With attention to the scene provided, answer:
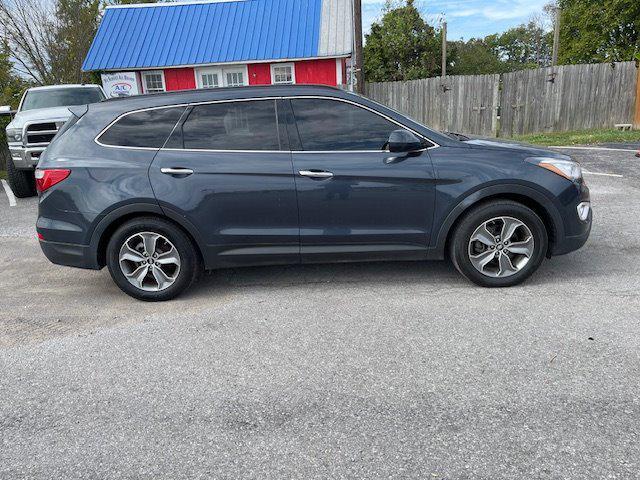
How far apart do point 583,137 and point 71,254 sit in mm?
14093

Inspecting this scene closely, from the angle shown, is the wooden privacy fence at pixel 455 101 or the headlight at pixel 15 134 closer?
the headlight at pixel 15 134

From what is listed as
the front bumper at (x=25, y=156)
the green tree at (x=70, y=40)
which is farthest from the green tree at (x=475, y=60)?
the front bumper at (x=25, y=156)

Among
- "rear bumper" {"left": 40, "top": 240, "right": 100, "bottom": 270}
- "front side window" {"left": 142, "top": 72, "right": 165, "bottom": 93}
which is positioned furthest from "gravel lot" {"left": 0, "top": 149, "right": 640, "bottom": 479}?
"front side window" {"left": 142, "top": 72, "right": 165, "bottom": 93}

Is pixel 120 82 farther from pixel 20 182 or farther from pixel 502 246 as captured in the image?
pixel 502 246

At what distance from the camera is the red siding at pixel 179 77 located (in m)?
20.4

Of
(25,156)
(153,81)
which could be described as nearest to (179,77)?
(153,81)

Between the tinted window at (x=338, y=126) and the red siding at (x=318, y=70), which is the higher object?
the red siding at (x=318, y=70)

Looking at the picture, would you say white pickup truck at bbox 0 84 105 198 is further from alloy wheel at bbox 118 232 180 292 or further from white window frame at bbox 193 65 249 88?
white window frame at bbox 193 65 249 88

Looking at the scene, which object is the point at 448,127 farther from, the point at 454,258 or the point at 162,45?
the point at 454,258

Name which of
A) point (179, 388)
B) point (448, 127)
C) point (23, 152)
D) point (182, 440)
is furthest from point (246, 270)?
point (448, 127)

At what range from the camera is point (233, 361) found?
330cm

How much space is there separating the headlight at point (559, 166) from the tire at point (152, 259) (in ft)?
9.90

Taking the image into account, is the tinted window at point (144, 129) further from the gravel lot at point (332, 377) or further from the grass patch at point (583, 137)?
the grass patch at point (583, 137)

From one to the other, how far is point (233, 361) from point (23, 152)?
8358mm
